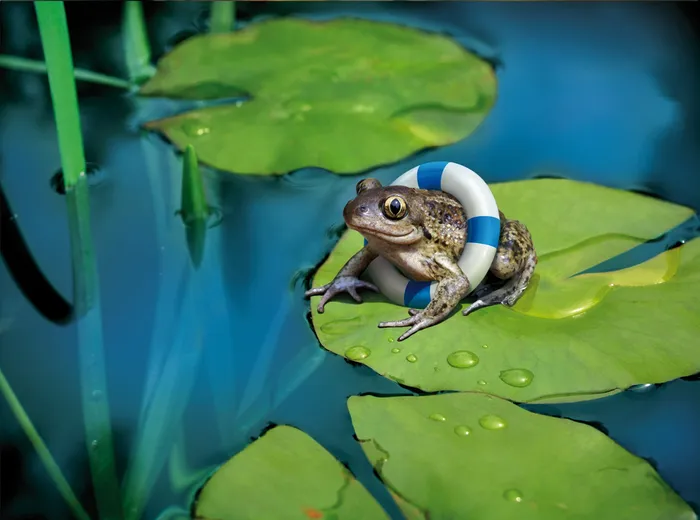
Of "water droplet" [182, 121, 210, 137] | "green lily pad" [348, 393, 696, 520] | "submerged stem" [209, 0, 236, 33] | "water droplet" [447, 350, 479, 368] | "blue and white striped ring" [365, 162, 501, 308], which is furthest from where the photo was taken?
"submerged stem" [209, 0, 236, 33]

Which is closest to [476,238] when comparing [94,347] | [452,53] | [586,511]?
[586,511]

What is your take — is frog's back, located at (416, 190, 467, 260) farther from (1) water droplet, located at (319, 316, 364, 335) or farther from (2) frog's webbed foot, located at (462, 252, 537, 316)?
(1) water droplet, located at (319, 316, 364, 335)

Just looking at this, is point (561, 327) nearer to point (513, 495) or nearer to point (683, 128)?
point (513, 495)

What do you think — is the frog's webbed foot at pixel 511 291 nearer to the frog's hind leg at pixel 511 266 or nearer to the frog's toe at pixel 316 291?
the frog's hind leg at pixel 511 266

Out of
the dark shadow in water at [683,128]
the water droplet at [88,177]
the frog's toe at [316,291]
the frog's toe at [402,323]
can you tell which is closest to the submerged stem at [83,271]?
the water droplet at [88,177]

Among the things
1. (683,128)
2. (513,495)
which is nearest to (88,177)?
(513,495)

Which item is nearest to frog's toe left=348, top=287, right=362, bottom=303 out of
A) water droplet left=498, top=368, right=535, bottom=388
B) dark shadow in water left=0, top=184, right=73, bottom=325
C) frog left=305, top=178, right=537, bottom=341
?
frog left=305, top=178, right=537, bottom=341
